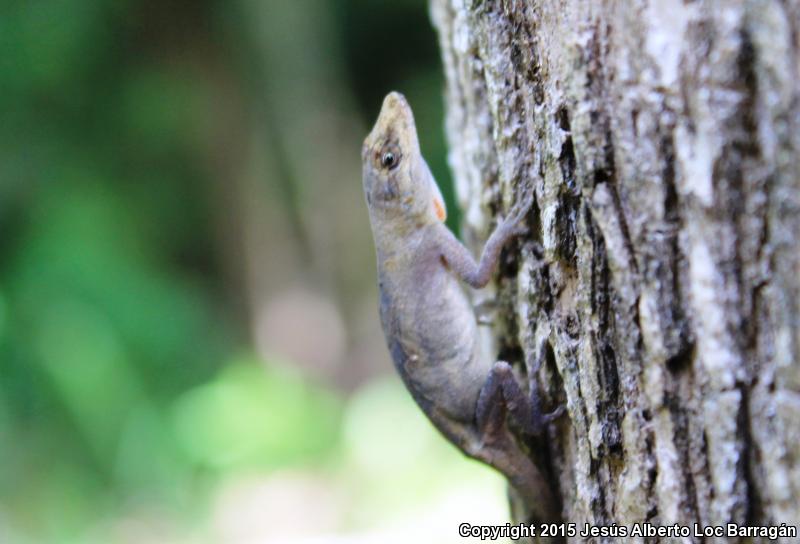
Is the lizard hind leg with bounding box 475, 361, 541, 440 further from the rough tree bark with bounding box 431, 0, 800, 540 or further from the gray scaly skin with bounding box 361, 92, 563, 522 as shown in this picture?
the rough tree bark with bounding box 431, 0, 800, 540

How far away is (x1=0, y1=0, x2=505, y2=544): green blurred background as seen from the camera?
6.16 m

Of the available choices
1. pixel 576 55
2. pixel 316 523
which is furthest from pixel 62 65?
pixel 576 55

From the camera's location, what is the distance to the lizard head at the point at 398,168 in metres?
2.85

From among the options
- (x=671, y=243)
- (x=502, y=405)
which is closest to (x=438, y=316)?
(x=502, y=405)

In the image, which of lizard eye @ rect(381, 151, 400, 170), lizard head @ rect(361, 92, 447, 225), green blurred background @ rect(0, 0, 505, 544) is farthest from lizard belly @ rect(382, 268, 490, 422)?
green blurred background @ rect(0, 0, 505, 544)

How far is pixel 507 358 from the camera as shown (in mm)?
2674

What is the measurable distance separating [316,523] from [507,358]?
14.7 feet

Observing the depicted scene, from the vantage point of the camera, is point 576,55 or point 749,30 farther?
point 576,55

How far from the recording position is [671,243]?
1588 mm

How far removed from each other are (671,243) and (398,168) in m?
1.44

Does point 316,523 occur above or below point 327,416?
below

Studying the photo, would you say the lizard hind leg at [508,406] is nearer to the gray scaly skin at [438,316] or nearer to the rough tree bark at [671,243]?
the gray scaly skin at [438,316]

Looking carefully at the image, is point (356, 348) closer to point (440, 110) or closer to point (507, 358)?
point (440, 110)

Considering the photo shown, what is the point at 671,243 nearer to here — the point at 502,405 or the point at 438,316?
the point at 502,405
